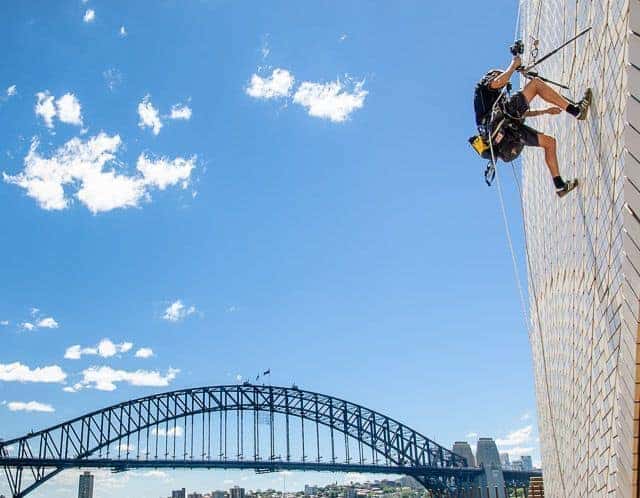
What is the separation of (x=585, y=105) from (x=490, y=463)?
349 feet

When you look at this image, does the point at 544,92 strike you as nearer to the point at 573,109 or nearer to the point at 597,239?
the point at 573,109

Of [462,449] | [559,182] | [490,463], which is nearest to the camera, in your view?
[559,182]

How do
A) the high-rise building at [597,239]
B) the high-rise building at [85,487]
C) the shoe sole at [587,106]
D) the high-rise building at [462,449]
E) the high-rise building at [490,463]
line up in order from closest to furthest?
1. the high-rise building at [597,239]
2. the shoe sole at [587,106]
3. the high-rise building at [490,463]
4. the high-rise building at [462,449]
5. the high-rise building at [85,487]

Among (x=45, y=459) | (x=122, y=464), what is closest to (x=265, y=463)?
(x=122, y=464)

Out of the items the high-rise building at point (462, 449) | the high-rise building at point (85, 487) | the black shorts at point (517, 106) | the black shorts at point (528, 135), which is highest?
the black shorts at point (517, 106)

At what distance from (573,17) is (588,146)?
1.60m

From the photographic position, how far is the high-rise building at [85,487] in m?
172

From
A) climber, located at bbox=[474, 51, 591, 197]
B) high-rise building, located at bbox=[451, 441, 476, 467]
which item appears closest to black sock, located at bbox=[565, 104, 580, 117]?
climber, located at bbox=[474, 51, 591, 197]

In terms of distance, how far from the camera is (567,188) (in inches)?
329

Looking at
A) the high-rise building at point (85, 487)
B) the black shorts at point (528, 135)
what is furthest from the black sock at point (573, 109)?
the high-rise building at point (85, 487)

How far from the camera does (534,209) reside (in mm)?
13672

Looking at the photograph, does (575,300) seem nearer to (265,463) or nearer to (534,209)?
(534,209)

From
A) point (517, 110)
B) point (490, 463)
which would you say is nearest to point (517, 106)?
point (517, 110)

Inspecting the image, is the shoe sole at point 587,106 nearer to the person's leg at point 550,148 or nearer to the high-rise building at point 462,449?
the person's leg at point 550,148
